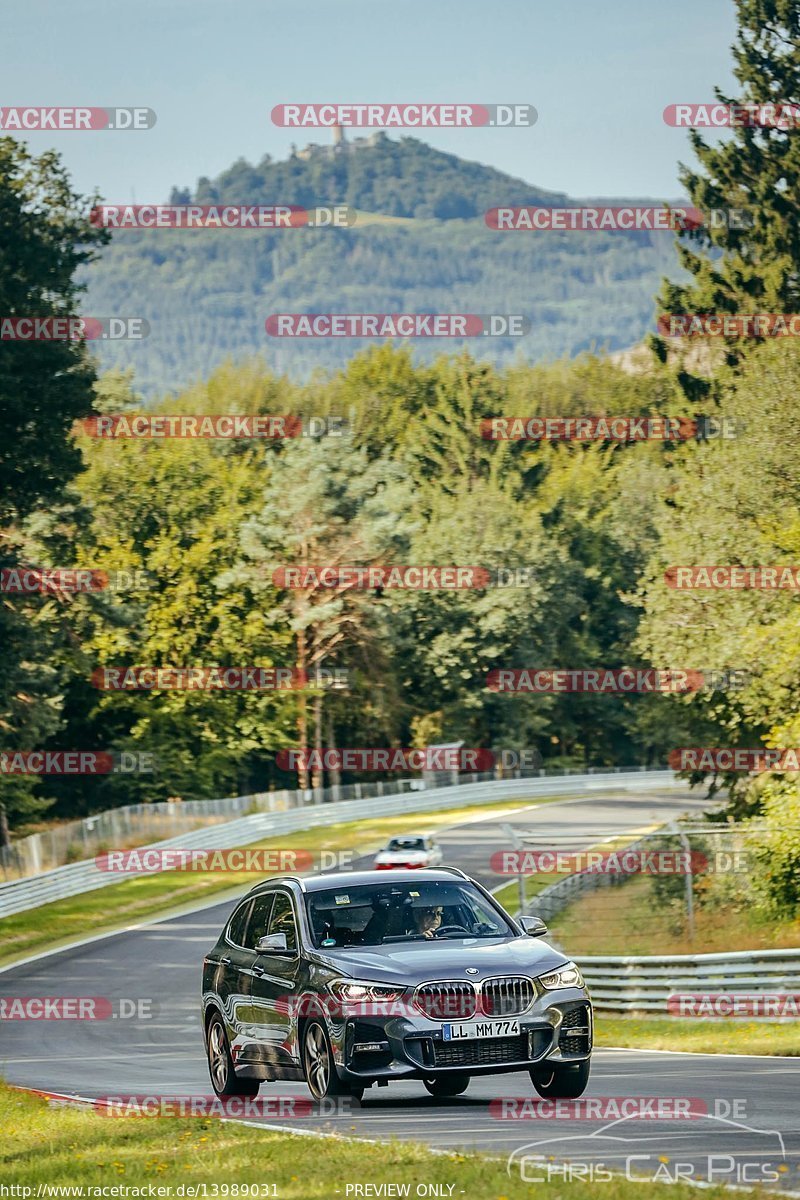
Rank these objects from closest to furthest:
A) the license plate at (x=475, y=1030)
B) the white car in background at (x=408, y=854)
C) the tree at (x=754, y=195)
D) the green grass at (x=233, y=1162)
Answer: the green grass at (x=233, y=1162)
the license plate at (x=475, y=1030)
the white car in background at (x=408, y=854)
the tree at (x=754, y=195)

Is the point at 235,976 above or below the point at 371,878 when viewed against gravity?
below

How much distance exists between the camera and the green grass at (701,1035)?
58.2 feet

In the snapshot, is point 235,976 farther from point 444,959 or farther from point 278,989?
point 444,959

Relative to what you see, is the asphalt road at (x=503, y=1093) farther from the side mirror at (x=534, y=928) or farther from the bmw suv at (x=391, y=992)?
the side mirror at (x=534, y=928)

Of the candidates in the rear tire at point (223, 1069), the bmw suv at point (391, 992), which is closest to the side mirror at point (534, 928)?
the bmw suv at point (391, 992)

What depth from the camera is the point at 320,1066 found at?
480 inches

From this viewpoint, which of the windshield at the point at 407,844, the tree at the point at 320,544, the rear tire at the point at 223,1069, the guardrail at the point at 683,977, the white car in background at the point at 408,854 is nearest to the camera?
the rear tire at the point at 223,1069

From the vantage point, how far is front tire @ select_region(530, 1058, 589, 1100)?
11.9 metres

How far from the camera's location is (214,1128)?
1170 centimetres

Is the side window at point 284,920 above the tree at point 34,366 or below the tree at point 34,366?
below

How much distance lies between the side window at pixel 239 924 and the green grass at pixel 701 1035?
5.66 metres

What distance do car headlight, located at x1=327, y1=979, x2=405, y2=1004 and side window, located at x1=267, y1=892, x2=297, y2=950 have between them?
100 cm

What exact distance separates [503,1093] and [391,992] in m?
2.46

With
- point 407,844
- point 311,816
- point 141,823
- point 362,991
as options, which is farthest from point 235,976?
point 311,816
